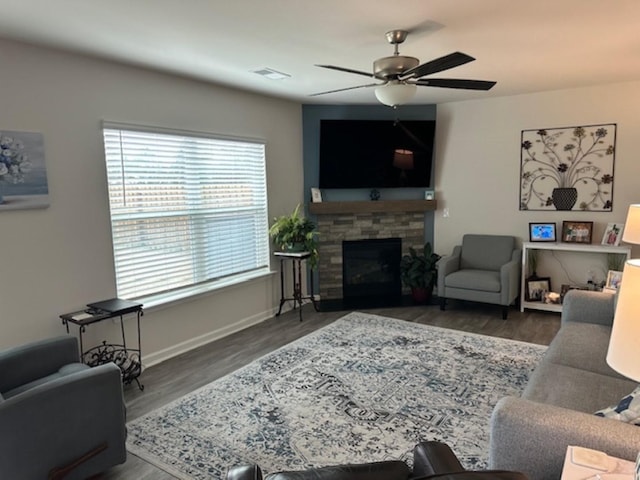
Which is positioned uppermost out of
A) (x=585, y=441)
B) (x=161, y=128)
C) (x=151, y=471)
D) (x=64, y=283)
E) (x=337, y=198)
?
(x=161, y=128)

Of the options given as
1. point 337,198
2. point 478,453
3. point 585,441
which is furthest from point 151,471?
point 337,198

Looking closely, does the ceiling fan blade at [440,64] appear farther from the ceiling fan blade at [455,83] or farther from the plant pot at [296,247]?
the plant pot at [296,247]

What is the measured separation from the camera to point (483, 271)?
5.28 metres

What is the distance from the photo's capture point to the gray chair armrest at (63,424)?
6.41 feet

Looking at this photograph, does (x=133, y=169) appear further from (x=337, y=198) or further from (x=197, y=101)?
(x=337, y=198)

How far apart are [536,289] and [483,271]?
0.63 m

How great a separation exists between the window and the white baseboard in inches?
18.8

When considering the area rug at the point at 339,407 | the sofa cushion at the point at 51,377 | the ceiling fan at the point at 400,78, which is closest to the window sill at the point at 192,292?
the area rug at the point at 339,407

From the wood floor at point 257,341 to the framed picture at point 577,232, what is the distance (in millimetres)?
904

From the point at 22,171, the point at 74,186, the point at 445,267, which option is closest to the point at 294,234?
the point at 445,267

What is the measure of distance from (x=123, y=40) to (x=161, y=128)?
3.13 ft

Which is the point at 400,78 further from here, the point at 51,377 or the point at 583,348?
the point at 51,377

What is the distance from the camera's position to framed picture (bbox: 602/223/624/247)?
4691 millimetres

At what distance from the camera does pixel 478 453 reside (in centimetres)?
241
